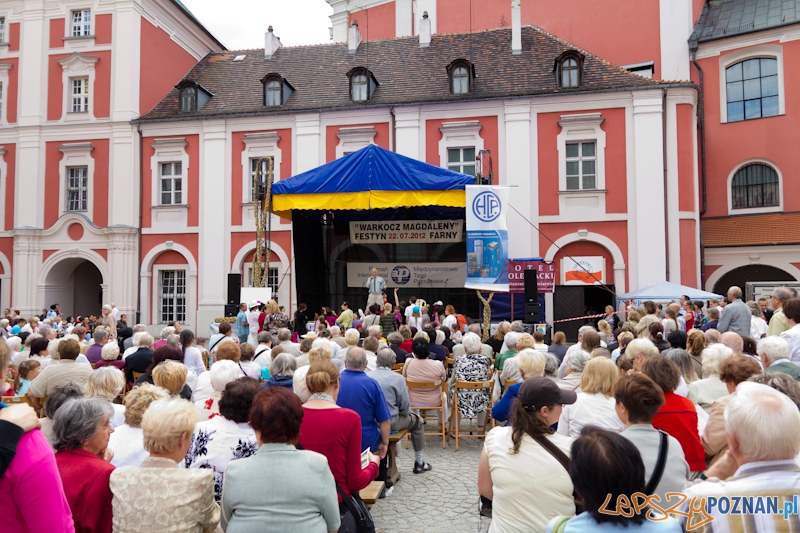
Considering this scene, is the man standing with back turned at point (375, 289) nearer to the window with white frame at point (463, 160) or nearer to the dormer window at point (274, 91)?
the window with white frame at point (463, 160)

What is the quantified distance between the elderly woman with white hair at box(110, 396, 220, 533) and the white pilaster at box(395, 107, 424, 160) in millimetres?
18639

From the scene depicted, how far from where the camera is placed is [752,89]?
21.7 metres

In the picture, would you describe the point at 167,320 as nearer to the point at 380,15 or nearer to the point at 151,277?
the point at 151,277

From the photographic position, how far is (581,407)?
4000 mm

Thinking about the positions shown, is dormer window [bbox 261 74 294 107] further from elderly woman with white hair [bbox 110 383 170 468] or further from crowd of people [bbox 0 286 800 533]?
elderly woman with white hair [bbox 110 383 170 468]

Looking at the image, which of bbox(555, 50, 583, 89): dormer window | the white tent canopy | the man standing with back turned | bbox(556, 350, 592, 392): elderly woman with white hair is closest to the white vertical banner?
the man standing with back turned

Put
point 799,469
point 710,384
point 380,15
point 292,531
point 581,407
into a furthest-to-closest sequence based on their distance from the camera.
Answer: point 380,15 < point 710,384 < point 581,407 < point 292,531 < point 799,469

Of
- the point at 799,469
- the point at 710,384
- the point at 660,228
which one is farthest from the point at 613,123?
the point at 799,469

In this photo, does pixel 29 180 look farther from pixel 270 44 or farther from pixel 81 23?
pixel 270 44

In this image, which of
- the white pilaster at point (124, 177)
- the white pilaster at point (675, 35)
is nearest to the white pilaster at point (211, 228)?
the white pilaster at point (124, 177)

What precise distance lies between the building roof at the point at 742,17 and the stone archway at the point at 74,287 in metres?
24.8

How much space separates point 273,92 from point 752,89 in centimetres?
1764

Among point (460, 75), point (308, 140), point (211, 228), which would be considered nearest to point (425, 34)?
point (460, 75)

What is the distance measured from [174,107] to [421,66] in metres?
9.72
